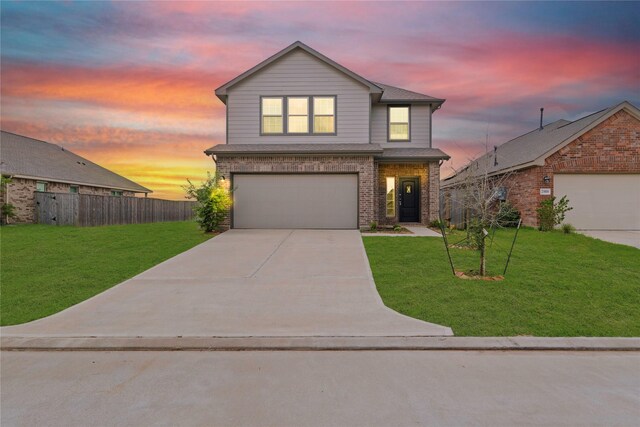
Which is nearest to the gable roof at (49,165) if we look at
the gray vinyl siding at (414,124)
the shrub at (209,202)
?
the shrub at (209,202)

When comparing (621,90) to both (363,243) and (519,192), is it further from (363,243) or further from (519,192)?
(363,243)

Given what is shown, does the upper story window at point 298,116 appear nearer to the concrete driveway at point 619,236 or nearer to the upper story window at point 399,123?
the upper story window at point 399,123

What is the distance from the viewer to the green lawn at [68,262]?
6.61m

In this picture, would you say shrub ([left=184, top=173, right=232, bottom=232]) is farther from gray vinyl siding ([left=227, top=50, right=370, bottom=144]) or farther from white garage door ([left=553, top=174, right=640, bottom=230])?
white garage door ([left=553, top=174, right=640, bottom=230])

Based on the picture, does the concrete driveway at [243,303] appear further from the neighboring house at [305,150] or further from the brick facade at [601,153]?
the brick facade at [601,153]

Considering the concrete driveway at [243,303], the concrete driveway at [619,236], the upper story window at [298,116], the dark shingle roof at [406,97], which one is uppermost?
the dark shingle roof at [406,97]

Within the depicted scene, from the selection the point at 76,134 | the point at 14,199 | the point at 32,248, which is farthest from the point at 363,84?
the point at 14,199

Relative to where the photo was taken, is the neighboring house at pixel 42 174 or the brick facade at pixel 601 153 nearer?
the brick facade at pixel 601 153

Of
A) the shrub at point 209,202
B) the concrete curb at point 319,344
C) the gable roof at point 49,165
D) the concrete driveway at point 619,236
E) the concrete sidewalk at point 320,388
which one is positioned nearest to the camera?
the concrete sidewalk at point 320,388

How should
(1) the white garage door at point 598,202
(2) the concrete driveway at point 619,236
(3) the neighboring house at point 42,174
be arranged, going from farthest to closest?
(3) the neighboring house at point 42,174, (1) the white garage door at point 598,202, (2) the concrete driveway at point 619,236

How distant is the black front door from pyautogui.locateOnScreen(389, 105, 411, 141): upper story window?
223cm

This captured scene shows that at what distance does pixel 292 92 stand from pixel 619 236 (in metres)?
15.0

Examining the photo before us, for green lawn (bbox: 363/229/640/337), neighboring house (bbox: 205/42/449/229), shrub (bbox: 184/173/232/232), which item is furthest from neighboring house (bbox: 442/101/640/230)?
shrub (bbox: 184/173/232/232)

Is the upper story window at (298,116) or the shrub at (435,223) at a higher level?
the upper story window at (298,116)
